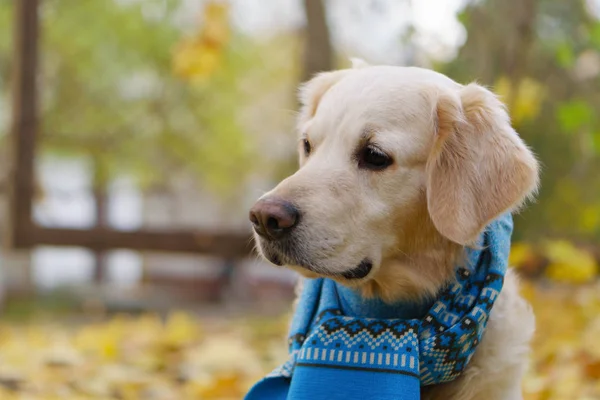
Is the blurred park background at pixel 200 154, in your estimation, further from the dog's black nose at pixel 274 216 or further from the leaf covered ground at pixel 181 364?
the dog's black nose at pixel 274 216

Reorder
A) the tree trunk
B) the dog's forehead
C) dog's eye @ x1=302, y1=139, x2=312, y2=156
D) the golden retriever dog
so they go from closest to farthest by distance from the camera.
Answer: the golden retriever dog < the dog's forehead < dog's eye @ x1=302, y1=139, x2=312, y2=156 < the tree trunk

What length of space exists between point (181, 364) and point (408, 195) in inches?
102

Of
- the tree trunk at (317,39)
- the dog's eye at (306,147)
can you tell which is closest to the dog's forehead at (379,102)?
the dog's eye at (306,147)

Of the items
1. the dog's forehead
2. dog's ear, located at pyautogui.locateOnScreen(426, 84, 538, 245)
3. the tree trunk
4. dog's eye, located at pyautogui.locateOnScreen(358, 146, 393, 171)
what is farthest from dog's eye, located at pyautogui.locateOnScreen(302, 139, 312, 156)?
the tree trunk

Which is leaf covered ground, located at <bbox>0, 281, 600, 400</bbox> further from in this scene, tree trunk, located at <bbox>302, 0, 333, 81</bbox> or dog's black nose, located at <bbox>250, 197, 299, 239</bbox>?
tree trunk, located at <bbox>302, 0, 333, 81</bbox>

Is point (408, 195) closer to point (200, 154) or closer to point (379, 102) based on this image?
point (379, 102)

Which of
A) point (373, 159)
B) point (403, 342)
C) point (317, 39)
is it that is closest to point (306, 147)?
point (373, 159)

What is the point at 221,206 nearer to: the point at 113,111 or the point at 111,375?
the point at 113,111

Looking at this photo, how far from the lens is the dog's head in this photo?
214 centimetres

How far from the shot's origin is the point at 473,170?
2254 millimetres

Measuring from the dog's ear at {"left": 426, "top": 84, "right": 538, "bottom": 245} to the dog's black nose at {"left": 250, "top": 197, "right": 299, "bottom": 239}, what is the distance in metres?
0.45

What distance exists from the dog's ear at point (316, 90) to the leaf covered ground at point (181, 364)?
1567 millimetres

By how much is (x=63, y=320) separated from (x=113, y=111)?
4.26 metres

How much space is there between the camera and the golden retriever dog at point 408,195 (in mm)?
2162
